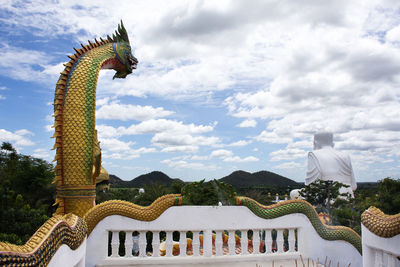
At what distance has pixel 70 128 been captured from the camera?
20.1ft

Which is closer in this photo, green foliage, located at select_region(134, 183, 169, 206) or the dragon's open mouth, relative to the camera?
the dragon's open mouth

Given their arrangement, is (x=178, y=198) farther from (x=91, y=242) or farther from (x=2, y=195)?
(x=2, y=195)

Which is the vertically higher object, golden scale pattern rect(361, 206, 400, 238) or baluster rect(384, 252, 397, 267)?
golden scale pattern rect(361, 206, 400, 238)

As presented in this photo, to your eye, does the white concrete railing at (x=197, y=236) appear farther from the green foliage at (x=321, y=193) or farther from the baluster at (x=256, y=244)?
the green foliage at (x=321, y=193)

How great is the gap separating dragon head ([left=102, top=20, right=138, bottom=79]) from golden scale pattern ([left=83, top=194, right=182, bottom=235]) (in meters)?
3.64

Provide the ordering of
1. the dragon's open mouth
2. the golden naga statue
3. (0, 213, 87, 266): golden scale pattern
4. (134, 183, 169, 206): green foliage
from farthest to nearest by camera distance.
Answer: (134, 183, 169, 206): green foliage → the dragon's open mouth → the golden naga statue → (0, 213, 87, 266): golden scale pattern

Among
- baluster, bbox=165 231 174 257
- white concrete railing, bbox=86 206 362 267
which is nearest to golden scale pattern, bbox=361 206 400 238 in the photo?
white concrete railing, bbox=86 206 362 267

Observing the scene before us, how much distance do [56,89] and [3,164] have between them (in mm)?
15291

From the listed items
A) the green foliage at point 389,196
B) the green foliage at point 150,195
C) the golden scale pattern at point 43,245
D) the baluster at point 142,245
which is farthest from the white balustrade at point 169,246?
the green foliage at point 150,195

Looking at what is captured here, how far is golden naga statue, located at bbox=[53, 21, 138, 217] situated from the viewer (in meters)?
5.87

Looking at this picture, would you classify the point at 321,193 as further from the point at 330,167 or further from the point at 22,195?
the point at 22,195

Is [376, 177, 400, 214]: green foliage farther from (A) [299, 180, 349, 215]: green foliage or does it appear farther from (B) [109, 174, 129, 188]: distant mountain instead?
(B) [109, 174, 129, 188]: distant mountain

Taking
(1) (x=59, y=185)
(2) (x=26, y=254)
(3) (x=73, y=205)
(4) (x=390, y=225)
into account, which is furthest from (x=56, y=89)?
(4) (x=390, y=225)

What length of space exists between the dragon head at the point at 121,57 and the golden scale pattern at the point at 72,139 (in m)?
1.07
